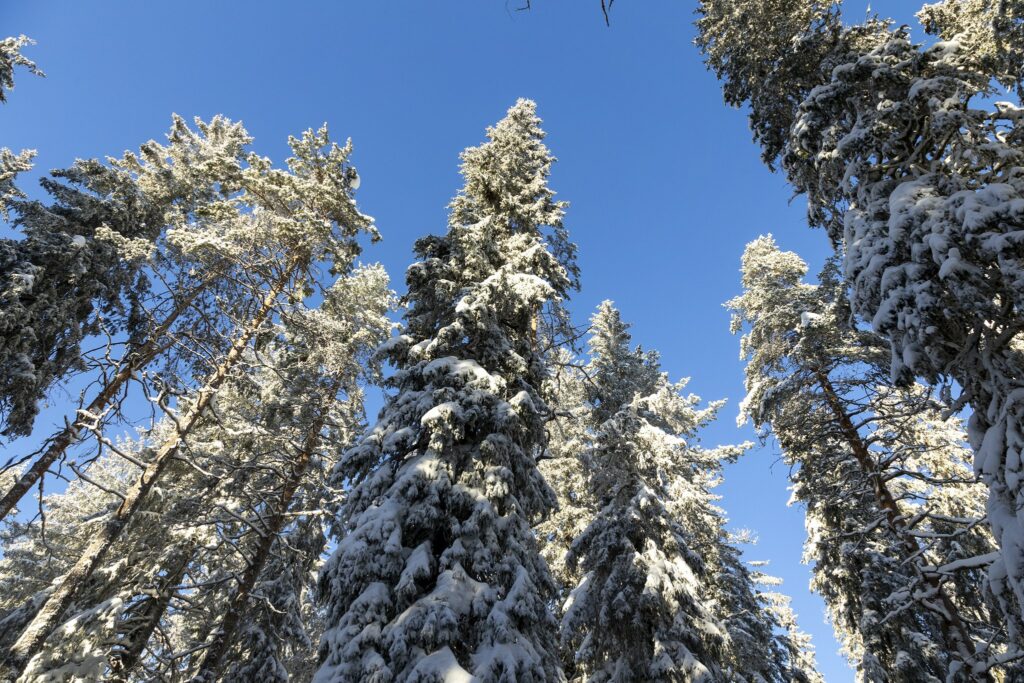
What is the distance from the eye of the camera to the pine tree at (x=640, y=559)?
34.6 feet

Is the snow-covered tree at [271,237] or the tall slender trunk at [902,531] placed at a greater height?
the snow-covered tree at [271,237]

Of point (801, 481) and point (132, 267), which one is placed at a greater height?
point (132, 267)

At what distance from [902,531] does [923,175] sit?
5.35m

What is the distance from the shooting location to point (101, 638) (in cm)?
830

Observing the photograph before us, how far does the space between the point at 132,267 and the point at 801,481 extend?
2007 centimetres

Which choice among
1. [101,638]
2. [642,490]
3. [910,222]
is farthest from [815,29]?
[101,638]

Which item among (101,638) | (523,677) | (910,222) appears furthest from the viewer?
(101,638)

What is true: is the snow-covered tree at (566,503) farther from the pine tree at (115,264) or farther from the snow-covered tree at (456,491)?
the pine tree at (115,264)

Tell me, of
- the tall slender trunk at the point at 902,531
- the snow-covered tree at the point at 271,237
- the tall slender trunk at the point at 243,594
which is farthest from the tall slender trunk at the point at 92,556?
the tall slender trunk at the point at 902,531

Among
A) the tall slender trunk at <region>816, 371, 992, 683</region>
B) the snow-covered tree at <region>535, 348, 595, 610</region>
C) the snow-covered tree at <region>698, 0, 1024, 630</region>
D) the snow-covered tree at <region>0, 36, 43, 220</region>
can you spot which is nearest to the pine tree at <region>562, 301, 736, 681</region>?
the snow-covered tree at <region>535, 348, 595, 610</region>

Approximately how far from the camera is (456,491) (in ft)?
25.4

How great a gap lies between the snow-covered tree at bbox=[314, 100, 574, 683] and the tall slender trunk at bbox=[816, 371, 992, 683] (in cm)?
571

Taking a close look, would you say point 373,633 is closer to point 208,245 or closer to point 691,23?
point 208,245

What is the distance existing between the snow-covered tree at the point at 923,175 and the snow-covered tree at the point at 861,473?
12.4 ft
